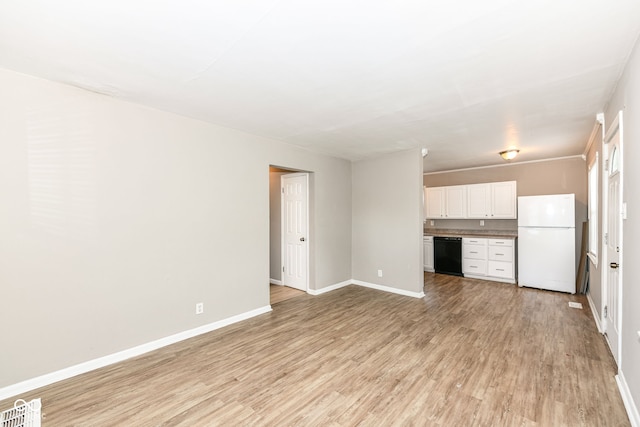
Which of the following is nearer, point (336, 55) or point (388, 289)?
point (336, 55)

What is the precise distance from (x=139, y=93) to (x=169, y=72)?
60 cm

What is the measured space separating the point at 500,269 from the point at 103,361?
6380 millimetres

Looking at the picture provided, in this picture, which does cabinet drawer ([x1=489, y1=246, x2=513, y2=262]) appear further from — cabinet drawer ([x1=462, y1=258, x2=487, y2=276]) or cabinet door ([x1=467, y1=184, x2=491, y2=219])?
cabinet door ([x1=467, y1=184, x2=491, y2=219])

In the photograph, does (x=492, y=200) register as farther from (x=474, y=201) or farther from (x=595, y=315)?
(x=595, y=315)

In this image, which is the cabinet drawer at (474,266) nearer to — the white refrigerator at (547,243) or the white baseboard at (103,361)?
the white refrigerator at (547,243)

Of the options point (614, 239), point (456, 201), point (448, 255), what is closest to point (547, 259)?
point (448, 255)

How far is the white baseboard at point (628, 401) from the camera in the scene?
176 centimetres

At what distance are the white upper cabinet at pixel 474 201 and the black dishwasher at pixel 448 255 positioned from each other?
70 cm

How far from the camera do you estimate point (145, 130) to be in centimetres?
284

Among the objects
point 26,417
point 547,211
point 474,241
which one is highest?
point 547,211

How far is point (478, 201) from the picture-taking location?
20.3 ft

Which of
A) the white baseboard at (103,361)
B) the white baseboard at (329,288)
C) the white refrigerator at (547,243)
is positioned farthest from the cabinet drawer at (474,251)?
the white baseboard at (103,361)

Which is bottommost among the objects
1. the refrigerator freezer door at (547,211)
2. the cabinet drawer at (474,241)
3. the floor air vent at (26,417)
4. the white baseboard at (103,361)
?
the white baseboard at (103,361)

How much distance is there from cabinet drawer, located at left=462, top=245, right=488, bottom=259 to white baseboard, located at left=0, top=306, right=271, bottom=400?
4.86 m
